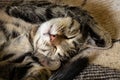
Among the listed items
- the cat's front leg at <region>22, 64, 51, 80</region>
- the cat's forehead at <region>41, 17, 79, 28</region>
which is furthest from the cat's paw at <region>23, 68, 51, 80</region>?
the cat's forehead at <region>41, 17, 79, 28</region>

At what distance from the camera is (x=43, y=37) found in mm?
1249

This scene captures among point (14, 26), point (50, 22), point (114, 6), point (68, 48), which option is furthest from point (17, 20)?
point (114, 6)

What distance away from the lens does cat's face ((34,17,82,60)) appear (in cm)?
124

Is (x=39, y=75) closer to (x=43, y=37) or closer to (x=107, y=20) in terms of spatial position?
(x=43, y=37)

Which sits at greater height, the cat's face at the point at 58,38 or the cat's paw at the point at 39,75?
the cat's face at the point at 58,38

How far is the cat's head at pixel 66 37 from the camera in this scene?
Answer: 125cm

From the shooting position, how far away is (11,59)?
124 centimetres

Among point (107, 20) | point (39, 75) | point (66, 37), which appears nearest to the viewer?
point (39, 75)

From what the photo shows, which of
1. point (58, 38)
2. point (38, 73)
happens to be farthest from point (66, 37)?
point (38, 73)

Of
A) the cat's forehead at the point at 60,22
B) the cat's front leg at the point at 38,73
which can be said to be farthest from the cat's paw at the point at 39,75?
the cat's forehead at the point at 60,22

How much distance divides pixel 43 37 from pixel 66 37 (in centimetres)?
9

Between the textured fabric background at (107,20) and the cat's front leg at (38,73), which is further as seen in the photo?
the textured fabric background at (107,20)

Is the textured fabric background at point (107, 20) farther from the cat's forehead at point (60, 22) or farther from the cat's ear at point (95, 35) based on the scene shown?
the cat's forehead at point (60, 22)

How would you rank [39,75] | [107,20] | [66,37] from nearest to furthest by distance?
[39,75]
[66,37]
[107,20]
